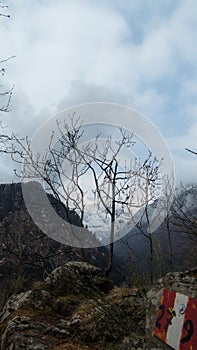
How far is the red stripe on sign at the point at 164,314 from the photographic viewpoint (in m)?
2.33

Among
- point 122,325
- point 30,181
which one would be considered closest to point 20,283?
point 30,181

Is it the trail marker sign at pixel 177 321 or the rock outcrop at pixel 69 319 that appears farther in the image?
the rock outcrop at pixel 69 319

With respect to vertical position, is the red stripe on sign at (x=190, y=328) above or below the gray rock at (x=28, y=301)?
above

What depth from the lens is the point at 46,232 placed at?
8.95m

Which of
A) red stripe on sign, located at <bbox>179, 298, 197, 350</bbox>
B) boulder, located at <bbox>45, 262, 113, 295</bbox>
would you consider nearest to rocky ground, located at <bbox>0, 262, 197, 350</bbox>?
boulder, located at <bbox>45, 262, 113, 295</bbox>

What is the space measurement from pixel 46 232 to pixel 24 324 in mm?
4574

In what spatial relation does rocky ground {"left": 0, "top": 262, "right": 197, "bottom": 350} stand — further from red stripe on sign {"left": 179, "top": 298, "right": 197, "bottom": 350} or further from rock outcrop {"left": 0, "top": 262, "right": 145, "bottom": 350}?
red stripe on sign {"left": 179, "top": 298, "right": 197, "bottom": 350}

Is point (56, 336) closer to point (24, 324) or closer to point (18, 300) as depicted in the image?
point (24, 324)

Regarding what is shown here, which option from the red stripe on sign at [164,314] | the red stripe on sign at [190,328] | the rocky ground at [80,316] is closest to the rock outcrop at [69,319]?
the rocky ground at [80,316]

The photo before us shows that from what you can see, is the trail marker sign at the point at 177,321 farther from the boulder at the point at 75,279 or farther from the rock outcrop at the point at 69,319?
the boulder at the point at 75,279

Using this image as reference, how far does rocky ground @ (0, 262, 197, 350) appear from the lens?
8.64 feet

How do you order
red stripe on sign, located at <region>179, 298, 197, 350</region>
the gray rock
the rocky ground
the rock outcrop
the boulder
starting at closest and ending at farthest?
red stripe on sign, located at <region>179, 298, 197, 350</region>, the rocky ground, the rock outcrop, the gray rock, the boulder

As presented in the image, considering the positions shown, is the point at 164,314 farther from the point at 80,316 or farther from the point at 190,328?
the point at 80,316

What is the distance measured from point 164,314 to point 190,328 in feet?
1.05
